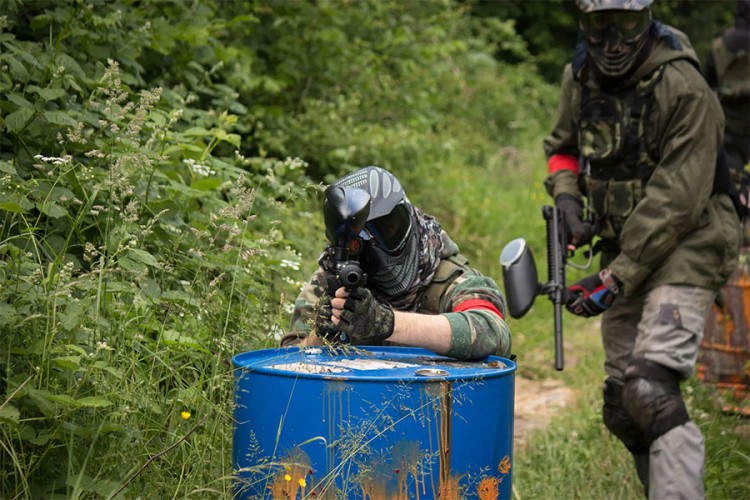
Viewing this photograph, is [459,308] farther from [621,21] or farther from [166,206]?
[621,21]

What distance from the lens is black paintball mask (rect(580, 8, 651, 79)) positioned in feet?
14.2

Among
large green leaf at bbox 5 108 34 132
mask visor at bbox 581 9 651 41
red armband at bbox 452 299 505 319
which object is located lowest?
red armband at bbox 452 299 505 319

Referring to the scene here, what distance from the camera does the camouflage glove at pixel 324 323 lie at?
281 cm

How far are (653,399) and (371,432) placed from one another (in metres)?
1.94

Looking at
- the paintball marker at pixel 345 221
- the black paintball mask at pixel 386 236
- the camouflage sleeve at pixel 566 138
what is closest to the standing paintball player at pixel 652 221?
the camouflage sleeve at pixel 566 138

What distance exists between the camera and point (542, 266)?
28.4 feet

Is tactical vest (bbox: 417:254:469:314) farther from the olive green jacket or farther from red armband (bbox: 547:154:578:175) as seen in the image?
red armband (bbox: 547:154:578:175)

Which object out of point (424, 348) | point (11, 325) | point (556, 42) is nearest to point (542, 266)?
point (424, 348)

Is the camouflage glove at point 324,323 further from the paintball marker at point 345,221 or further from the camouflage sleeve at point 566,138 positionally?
the camouflage sleeve at point 566,138

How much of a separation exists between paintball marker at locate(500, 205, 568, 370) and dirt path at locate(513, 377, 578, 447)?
1.12 meters

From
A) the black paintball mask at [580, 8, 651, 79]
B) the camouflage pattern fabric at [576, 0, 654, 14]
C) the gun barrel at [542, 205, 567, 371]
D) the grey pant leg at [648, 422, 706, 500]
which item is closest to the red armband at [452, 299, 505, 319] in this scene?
the gun barrel at [542, 205, 567, 371]

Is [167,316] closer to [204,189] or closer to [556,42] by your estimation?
[204,189]

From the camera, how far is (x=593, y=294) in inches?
171

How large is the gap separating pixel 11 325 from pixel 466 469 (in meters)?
1.23
